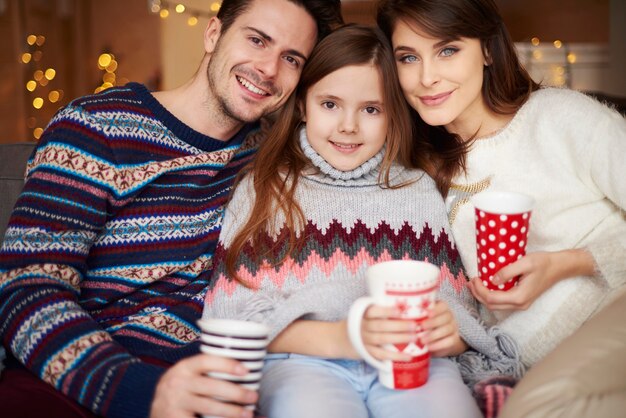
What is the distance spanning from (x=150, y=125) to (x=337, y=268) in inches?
24.5

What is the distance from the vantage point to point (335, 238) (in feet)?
6.15

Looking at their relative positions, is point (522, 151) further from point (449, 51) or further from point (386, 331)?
point (386, 331)

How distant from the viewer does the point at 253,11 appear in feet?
6.81

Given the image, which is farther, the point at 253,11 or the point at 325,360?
the point at 253,11

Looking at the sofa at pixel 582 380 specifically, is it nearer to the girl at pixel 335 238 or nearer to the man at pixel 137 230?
the girl at pixel 335 238

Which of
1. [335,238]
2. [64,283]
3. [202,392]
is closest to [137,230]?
[64,283]

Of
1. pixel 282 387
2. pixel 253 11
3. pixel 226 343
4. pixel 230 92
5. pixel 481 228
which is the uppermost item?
pixel 253 11

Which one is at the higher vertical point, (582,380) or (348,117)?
(348,117)

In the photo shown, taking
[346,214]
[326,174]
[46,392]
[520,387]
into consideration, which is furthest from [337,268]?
[46,392]

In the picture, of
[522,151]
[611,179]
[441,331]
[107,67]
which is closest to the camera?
[441,331]

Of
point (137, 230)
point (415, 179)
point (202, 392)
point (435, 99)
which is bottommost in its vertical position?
point (202, 392)

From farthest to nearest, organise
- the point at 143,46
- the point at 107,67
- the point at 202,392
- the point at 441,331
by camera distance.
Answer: the point at 143,46 < the point at 107,67 < the point at 441,331 < the point at 202,392

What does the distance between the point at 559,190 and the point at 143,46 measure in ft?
14.6

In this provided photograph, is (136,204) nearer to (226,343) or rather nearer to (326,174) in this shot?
(326,174)
